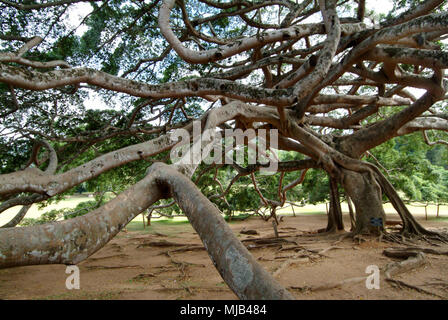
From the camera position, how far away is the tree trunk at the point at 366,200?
5949mm

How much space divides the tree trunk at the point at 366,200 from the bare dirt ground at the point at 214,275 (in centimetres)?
41

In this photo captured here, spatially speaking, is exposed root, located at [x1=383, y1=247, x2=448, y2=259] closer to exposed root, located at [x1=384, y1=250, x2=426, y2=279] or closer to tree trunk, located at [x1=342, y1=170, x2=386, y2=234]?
exposed root, located at [x1=384, y1=250, x2=426, y2=279]

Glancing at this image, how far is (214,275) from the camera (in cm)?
463

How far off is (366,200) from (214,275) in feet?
12.5

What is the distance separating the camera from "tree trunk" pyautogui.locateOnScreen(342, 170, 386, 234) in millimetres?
5949

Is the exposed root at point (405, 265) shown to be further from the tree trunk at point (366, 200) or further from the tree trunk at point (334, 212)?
the tree trunk at point (334, 212)

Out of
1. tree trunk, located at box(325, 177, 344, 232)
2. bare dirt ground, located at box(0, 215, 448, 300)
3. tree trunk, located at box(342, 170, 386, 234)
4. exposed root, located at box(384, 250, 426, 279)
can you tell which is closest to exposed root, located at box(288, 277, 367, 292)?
bare dirt ground, located at box(0, 215, 448, 300)

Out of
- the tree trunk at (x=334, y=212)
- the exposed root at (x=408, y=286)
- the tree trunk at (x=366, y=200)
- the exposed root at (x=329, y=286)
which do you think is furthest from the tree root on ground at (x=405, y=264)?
the tree trunk at (x=334, y=212)

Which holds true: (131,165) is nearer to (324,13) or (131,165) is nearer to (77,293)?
(77,293)

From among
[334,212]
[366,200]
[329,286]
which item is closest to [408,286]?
[329,286]

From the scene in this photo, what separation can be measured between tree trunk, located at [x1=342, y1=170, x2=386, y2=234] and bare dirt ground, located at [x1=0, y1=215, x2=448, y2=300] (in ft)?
1.35

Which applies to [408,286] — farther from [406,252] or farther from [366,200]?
[366,200]

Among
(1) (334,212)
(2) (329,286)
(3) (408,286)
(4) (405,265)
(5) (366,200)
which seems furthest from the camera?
(1) (334,212)

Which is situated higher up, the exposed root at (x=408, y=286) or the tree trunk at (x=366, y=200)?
the tree trunk at (x=366, y=200)
